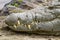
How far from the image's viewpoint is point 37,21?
458 centimetres

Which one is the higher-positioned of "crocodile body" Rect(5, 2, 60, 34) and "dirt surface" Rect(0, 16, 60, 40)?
"crocodile body" Rect(5, 2, 60, 34)

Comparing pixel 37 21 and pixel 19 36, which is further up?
pixel 37 21

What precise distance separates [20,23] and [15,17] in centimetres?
18

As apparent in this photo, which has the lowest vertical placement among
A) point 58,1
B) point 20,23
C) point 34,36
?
point 34,36

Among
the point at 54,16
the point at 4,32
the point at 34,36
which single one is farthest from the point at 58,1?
the point at 4,32

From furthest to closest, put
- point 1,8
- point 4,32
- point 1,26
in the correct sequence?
point 1,8 < point 1,26 < point 4,32

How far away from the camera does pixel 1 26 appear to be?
5.36 metres

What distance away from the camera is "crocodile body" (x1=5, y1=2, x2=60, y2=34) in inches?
178

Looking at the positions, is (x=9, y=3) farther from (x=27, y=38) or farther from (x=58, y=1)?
(x=27, y=38)

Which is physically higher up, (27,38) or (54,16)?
(54,16)

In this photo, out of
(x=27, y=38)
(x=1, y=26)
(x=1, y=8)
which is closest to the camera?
(x=27, y=38)

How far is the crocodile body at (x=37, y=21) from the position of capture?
4.53 meters

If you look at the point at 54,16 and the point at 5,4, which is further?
the point at 5,4

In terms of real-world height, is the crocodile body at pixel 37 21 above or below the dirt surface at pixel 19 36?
above
